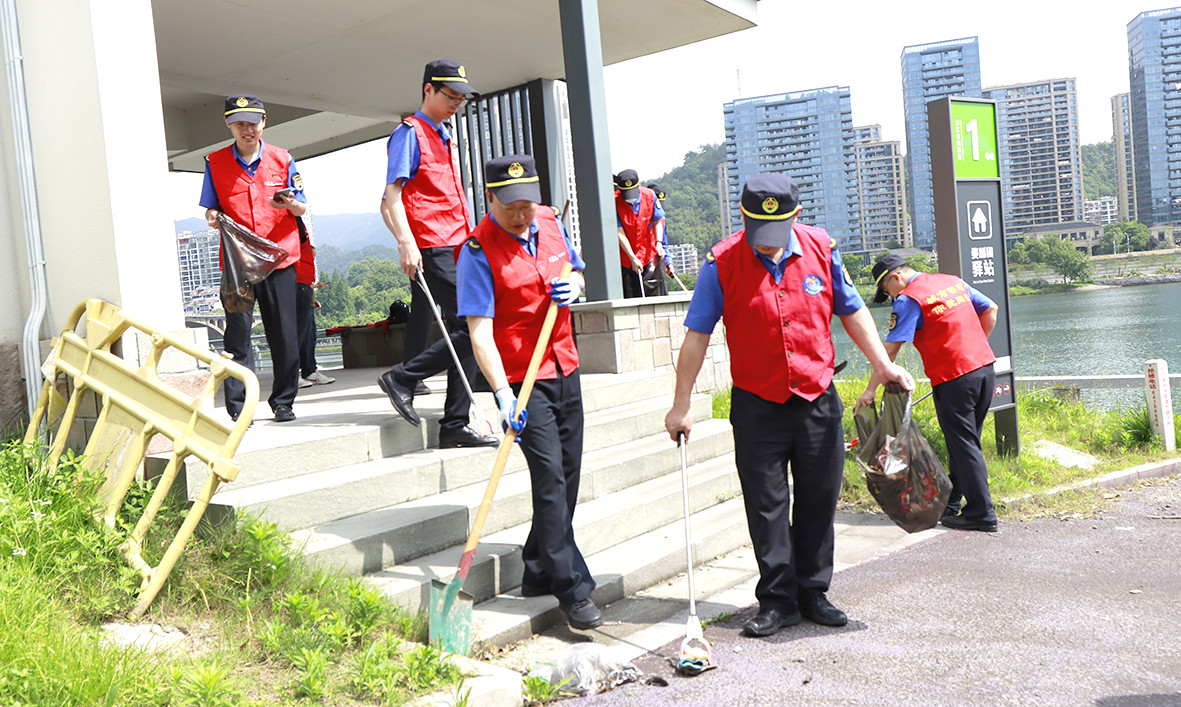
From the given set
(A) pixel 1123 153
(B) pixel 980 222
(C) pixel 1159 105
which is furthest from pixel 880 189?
(B) pixel 980 222

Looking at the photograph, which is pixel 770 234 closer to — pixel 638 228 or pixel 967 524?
pixel 967 524

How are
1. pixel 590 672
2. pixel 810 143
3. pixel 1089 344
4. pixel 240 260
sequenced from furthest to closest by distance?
pixel 810 143
pixel 1089 344
pixel 240 260
pixel 590 672

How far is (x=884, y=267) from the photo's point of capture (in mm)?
5938

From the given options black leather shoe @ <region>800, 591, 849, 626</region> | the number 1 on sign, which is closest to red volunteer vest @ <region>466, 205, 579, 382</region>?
black leather shoe @ <region>800, 591, 849, 626</region>

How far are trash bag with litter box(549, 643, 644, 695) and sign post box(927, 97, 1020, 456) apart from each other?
Answer: 454cm

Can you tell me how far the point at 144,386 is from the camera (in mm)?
3934

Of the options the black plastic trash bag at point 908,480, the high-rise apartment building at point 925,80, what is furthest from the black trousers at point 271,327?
the high-rise apartment building at point 925,80

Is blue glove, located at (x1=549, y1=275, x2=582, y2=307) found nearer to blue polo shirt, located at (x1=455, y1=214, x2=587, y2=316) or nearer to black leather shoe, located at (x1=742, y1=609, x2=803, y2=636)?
blue polo shirt, located at (x1=455, y1=214, x2=587, y2=316)

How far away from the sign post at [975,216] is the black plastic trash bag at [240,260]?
5034 mm

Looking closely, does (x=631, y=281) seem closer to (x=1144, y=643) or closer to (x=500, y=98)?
(x=500, y=98)

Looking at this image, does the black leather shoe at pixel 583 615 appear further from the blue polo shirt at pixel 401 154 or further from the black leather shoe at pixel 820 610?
the blue polo shirt at pixel 401 154

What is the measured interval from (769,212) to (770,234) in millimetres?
94

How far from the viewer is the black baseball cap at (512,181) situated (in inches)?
146

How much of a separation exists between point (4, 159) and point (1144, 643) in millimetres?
5808
